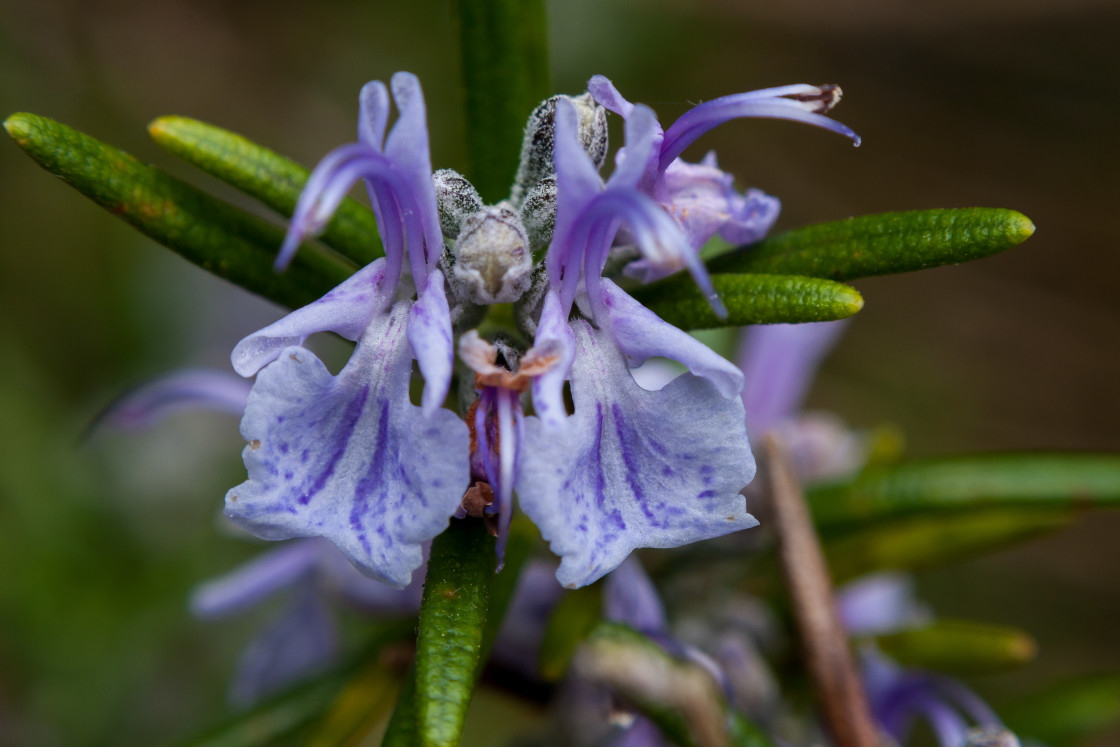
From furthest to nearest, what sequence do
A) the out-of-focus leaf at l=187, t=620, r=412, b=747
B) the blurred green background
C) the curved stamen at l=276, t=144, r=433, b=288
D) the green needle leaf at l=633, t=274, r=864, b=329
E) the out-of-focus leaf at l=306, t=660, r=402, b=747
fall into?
1. the blurred green background
2. the out-of-focus leaf at l=187, t=620, r=412, b=747
3. the out-of-focus leaf at l=306, t=660, r=402, b=747
4. the green needle leaf at l=633, t=274, r=864, b=329
5. the curved stamen at l=276, t=144, r=433, b=288

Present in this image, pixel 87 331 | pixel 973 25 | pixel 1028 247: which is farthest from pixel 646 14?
pixel 87 331

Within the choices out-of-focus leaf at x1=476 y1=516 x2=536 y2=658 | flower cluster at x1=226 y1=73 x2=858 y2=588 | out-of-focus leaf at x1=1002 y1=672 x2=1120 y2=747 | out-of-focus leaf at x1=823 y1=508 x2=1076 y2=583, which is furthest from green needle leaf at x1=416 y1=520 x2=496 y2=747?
out-of-focus leaf at x1=1002 y1=672 x2=1120 y2=747

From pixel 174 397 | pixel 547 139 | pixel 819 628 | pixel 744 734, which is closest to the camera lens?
pixel 547 139

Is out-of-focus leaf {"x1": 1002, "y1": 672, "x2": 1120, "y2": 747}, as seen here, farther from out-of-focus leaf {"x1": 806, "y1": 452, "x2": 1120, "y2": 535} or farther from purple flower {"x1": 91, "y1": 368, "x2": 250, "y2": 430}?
purple flower {"x1": 91, "y1": 368, "x2": 250, "y2": 430}

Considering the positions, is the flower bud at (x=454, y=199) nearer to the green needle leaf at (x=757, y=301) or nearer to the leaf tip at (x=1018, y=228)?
the green needle leaf at (x=757, y=301)

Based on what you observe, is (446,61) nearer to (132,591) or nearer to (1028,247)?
(132,591)

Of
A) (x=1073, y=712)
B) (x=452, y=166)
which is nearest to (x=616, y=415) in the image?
(x=1073, y=712)

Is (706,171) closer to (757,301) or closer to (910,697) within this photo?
(757,301)
